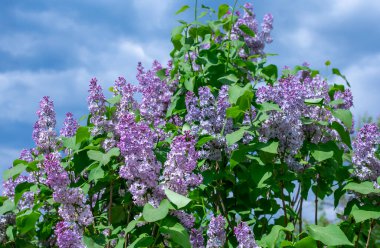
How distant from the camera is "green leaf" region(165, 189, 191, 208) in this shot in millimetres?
2912

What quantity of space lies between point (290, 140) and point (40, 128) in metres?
2.44

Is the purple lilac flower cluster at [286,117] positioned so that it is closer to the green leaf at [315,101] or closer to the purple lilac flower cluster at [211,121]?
the green leaf at [315,101]

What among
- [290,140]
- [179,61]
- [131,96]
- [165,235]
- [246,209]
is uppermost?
[179,61]

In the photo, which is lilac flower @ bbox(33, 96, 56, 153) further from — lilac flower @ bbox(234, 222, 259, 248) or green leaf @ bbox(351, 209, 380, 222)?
green leaf @ bbox(351, 209, 380, 222)

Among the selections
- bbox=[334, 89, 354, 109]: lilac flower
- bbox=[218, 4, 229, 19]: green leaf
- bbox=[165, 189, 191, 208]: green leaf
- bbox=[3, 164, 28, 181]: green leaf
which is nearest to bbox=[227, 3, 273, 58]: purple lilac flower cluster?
bbox=[218, 4, 229, 19]: green leaf

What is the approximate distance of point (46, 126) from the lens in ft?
16.3

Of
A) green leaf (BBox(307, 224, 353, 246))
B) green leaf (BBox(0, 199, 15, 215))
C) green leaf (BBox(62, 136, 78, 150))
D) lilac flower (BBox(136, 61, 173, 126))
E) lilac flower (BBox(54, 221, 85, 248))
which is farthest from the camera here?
lilac flower (BBox(136, 61, 173, 126))

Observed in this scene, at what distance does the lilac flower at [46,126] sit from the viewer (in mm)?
4898

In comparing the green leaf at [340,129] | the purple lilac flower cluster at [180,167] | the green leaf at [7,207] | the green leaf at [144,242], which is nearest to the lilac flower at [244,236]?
the purple lilac flower cluster at [180,167]

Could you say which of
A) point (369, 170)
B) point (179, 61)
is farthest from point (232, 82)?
point (369, 170)

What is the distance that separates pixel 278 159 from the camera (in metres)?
3.88

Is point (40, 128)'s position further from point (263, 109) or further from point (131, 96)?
point (263, 109)

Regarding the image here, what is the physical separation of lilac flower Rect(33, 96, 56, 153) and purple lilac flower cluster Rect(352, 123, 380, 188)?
2.58m

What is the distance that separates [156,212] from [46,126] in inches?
92.3
